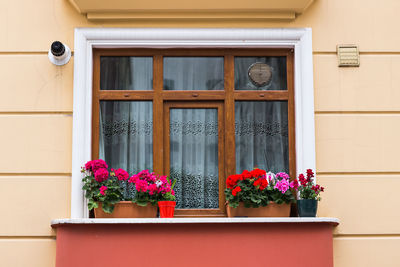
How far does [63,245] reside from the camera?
6551mm

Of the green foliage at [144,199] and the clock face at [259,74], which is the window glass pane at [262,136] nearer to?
the clock face at [259,74]

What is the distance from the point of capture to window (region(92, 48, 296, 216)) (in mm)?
7172

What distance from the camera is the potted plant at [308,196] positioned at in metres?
6.68

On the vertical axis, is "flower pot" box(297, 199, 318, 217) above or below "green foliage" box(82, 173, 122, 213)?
below

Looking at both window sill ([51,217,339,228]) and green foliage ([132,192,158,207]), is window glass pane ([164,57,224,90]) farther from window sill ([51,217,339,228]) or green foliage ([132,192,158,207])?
window sill ([51,217,339,228])

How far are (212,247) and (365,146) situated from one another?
189 centimetres

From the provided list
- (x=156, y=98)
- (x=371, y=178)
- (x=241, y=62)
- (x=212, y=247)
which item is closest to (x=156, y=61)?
(x=156, y=98)

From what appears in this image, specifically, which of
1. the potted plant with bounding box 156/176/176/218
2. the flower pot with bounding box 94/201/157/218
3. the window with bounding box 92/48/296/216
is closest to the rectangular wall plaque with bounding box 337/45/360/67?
the window with bounding box 92/48/296/216

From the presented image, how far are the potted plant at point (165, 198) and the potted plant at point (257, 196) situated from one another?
552mm

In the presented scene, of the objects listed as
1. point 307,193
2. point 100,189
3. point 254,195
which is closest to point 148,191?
point 100,189

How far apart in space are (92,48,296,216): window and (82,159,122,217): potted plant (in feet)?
1.19

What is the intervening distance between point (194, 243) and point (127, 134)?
1.45m

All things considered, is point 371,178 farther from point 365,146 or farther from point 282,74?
point 282,74

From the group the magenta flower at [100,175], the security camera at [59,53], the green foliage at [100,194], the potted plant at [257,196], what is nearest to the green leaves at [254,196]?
the potted plant at [257,196]
